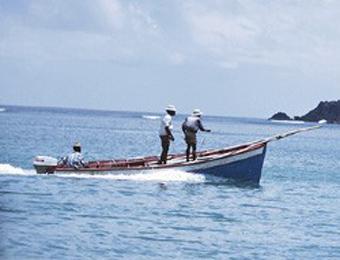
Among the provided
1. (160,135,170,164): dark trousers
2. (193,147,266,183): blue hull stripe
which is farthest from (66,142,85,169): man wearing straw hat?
(193,147,266,183): blue hull stripe

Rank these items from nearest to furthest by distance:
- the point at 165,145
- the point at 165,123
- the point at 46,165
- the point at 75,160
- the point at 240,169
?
1. the point at 46,165
2. the point at 165,123
3. the point at 75,160
4. the point at 165,145
5. the point at 240,169

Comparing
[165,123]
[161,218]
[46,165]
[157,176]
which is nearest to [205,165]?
[157,176]

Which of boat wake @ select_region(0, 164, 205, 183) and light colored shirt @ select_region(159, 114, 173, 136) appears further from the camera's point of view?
Result: boat wake @ select_region(0, 164, 205, 183)

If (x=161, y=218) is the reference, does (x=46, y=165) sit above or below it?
above

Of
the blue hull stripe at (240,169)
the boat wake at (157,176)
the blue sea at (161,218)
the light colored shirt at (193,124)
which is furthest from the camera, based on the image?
the blue hull stripe at (240,169)

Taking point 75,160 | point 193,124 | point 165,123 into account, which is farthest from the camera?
point 193,124

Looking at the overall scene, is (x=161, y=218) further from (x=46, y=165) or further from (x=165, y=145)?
(x=46, y=165)

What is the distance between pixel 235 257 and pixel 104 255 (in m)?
2.21

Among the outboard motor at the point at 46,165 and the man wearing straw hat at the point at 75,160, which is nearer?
the outboard motor at the point at 46,165

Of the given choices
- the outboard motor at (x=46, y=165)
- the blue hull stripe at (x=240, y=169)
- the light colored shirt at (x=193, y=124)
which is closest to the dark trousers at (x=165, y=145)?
the light colored shirt at (x=193, y=124)

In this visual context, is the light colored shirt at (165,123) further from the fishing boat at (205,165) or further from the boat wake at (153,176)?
the boat wake at (153,176)

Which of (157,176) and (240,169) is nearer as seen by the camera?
(157,176)

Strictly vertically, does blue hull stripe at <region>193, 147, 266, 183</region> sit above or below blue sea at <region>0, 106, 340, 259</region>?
above

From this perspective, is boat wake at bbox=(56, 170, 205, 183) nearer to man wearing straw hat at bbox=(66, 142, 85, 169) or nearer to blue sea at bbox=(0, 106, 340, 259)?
blue sea at bbox=(0, 106, 340, 259)
